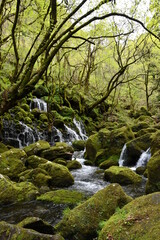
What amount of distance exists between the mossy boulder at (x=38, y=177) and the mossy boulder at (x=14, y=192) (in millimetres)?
785

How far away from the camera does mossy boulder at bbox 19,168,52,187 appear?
791cm

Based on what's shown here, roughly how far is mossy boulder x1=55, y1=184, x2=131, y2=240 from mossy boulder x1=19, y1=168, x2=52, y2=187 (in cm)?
329

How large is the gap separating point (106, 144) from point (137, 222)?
9.29m

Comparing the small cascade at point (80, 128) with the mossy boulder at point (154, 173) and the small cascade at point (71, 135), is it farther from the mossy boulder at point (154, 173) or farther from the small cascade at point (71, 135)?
the mossy boulder at point (154, 173)

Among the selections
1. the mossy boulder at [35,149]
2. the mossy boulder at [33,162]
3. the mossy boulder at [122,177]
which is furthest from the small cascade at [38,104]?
the mossy boulder at [122,177]

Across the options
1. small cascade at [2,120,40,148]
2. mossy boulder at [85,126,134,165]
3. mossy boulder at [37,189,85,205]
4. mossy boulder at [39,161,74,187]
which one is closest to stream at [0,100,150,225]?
mossy boulder at [37,189,85,205]

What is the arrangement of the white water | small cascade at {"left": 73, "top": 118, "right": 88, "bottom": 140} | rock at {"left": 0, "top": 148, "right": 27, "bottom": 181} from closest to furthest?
the white water, rock at {"left": 0, "top": 148, "right": 27, "bottom": 181}, small cascade at {"left": 73, "top": 118, "right": 88, "bottom": 140}

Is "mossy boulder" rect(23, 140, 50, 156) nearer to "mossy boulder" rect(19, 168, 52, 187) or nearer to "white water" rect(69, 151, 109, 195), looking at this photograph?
"white water" rect(69, 151, 109, 195)

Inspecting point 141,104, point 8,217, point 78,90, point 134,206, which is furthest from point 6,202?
point 141,104

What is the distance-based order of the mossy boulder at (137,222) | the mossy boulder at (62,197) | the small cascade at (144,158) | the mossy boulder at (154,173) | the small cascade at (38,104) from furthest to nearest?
the small cascade at (38,104) < the small cascade at (144,158) < the mossy boulder at (62,197) < the mossy boulder at (154,173) < the mossy boulder at (137,222)

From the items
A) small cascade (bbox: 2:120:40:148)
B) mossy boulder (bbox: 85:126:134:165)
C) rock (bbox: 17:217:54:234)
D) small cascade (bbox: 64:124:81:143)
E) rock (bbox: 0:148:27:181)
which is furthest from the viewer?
small cascade (bbox: 64:124:81:143)

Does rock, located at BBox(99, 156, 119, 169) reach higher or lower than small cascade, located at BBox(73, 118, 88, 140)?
lower

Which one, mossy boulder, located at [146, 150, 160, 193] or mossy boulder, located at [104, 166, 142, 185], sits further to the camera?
mossy boulder, located at [104, 166, 142, 185]

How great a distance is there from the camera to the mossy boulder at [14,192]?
6.63 m
